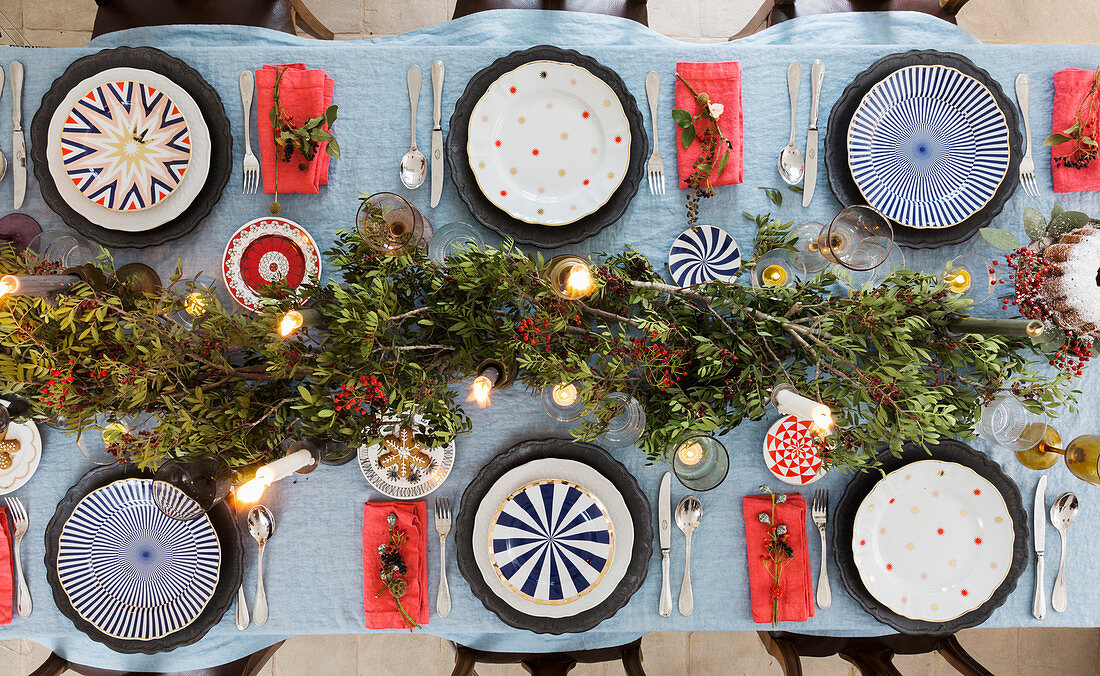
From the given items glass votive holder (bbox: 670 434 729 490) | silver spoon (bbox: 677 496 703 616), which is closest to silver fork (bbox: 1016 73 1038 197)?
glass votive holder (bbox: 670 434 729 490)

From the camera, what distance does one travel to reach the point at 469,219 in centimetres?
150

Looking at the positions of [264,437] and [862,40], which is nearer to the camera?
[264,437]

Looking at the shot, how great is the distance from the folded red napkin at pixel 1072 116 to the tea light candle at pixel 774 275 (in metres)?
0.72

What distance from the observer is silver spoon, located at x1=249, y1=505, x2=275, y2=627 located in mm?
1455

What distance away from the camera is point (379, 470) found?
1.47 meters

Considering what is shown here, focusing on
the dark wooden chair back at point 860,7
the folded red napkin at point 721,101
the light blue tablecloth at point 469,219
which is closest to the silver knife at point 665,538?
the light blue tablecloth at point 469,219

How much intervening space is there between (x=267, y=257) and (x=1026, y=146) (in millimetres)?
1898

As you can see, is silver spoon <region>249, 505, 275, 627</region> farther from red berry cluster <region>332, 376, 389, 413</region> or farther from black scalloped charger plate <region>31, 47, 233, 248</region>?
black scalloped charger plate <region>31, 47, 233, 248</region>

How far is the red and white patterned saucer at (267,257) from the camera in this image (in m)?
1.45

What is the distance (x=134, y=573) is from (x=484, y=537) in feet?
2.83

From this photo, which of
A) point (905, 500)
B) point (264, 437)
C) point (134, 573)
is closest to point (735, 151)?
point (905, 500)

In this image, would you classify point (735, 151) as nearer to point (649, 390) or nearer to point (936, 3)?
point (649, 390)

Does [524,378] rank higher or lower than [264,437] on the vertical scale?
higher

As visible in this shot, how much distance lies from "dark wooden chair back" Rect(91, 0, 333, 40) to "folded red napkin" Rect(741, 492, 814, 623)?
1.96m
